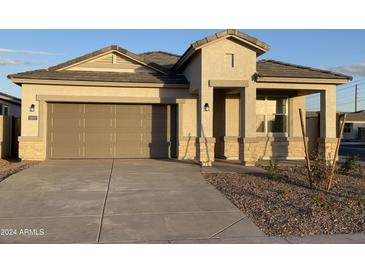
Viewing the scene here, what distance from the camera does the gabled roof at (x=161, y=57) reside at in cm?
2003

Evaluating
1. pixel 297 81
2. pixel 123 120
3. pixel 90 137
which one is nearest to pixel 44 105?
pixel 90 137

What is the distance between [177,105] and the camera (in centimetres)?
1570

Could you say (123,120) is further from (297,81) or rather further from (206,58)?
(297,81)

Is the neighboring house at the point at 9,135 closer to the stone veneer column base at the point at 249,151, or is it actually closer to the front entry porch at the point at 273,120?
the front entry porch at the point at 273,120

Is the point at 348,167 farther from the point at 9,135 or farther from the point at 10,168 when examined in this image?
the point at 9,135

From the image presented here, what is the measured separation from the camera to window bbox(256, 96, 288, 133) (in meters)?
16.6

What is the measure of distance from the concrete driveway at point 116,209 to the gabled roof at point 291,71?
5.91 meters

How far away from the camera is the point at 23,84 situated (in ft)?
48.0

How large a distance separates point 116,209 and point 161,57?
596 inches

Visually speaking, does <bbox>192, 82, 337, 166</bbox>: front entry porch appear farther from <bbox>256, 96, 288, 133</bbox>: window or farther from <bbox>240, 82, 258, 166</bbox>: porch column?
→ <bbox>240, 82, 258, 166</bbox>: porch column

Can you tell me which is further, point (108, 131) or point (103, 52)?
point (103, 52)

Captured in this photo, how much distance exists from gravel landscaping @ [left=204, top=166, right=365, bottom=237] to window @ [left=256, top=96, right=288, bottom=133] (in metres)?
5.43

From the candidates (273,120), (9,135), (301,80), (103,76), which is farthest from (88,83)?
(301,80)

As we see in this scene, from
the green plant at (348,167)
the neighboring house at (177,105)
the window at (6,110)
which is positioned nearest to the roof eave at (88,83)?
the neighboring house at (177,105)
